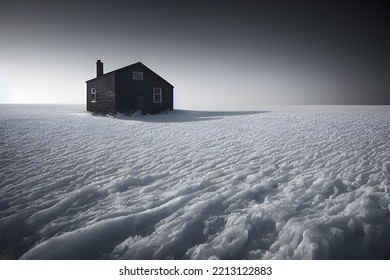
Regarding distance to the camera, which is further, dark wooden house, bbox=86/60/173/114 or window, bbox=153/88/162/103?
window, bbox=153/88/162/103

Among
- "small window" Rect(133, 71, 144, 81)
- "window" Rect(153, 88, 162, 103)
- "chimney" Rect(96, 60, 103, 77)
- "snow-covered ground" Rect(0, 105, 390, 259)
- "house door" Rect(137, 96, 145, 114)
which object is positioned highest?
"chimney" Rect(96, 60, 103, 77)

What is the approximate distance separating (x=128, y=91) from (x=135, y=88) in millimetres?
898

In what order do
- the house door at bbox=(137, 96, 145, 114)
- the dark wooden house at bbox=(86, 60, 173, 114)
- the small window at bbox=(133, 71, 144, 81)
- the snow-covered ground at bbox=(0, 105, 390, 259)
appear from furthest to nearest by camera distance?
1. the house door at bbox=(137, 96, 145, 114)
2. the small window at bbox=(133, 71, 144, 81)
3. the dark wooden house at bbox=(86, 60, 173, 114)
4. the snow-covered ground at bbox=(0, 105, 390, 259)

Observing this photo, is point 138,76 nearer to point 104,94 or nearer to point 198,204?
point 104,94

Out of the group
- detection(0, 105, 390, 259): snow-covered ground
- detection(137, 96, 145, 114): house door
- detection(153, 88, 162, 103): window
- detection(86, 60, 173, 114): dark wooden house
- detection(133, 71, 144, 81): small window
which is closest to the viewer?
detection(0, 105, 390, 259): snow-covered ground

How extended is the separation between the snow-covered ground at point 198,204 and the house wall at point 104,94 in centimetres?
1471

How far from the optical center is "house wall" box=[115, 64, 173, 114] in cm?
2048

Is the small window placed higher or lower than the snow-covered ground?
higher

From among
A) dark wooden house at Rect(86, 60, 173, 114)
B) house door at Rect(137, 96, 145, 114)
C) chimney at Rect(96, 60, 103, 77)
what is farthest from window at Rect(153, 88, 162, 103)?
chimney at Rect(96, 60, 103, 77)

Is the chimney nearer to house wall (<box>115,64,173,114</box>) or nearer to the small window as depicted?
house wall (<box>115,64,173,114</box>)

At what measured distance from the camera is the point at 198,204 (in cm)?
368

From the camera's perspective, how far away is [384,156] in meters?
5.77
